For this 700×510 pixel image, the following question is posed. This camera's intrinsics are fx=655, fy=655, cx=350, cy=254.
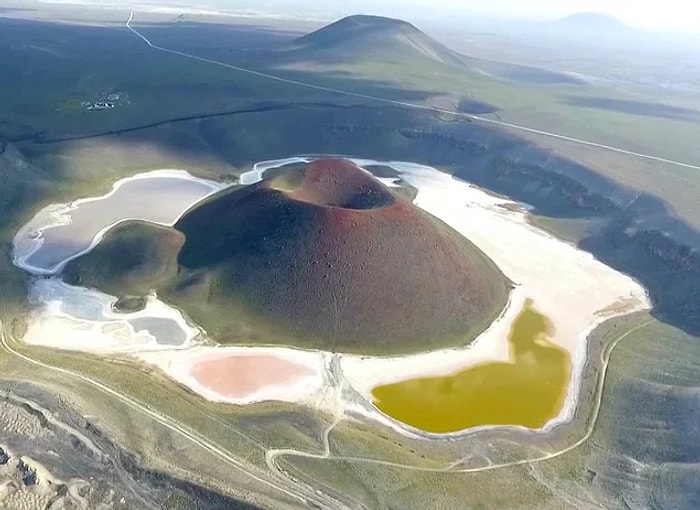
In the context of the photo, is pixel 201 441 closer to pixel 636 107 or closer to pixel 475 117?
pixel 475 117

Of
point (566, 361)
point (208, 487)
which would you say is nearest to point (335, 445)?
point (208, 487)

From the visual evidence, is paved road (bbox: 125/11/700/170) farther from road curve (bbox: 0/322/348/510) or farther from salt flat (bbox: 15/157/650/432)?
road curve (bbox: 0/322/348/510)

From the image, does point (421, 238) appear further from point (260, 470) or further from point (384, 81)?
point (384, 81)

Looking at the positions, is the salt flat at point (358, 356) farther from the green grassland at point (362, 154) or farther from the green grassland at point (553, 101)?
the green grassland at point (553, 101)

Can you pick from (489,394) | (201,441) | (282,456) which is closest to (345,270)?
(489,394)

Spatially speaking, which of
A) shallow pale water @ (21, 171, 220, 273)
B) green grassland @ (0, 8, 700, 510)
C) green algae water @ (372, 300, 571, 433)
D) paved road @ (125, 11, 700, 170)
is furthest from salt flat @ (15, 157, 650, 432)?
paved road @ (125, 11, 700, 170)
